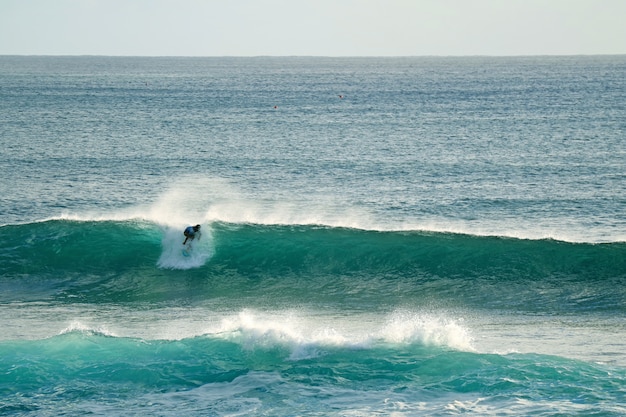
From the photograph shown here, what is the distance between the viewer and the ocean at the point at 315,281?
1555 cm

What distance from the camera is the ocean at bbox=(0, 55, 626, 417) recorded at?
15555 millimetres

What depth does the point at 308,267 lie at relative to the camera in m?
25.7

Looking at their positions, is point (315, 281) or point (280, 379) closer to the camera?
point (280, 379)

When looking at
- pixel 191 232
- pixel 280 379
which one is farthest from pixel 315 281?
pixel 280 379

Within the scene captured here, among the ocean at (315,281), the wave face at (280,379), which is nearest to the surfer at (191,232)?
the ocean at (315,281)

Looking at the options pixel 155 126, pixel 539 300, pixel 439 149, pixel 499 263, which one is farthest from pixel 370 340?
pixel 155 126

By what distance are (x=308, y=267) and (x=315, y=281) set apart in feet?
3.47

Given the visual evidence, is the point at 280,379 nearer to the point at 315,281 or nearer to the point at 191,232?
the point at 315,281

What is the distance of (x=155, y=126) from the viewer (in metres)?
71.8

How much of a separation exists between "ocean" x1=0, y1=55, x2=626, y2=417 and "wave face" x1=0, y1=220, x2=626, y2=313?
8cm

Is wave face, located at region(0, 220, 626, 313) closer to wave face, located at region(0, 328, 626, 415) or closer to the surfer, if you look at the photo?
the surfer

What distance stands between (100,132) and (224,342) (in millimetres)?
50126

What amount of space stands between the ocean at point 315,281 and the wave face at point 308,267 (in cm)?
8

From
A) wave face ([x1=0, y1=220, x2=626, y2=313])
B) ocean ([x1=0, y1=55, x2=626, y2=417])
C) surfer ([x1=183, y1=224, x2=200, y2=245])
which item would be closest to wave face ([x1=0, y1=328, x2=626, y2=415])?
ocean ([x1=0, y1=55, x2=626, y2=417])
